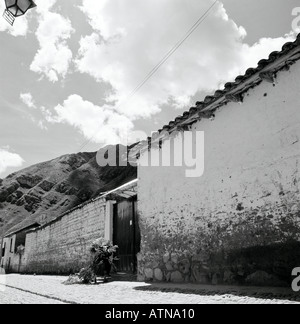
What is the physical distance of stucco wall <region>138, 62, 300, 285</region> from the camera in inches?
209

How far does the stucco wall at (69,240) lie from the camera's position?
39.6 feet

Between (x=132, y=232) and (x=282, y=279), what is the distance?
5621 millimetres

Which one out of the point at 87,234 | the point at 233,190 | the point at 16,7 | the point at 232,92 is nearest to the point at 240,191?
the point at 233,190

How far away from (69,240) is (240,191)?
34.3 feet

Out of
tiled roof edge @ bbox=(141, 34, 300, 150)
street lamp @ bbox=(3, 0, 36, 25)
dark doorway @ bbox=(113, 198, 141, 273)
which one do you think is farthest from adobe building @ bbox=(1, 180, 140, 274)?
street lamp @ bbox=(3, 0, 36, 25)

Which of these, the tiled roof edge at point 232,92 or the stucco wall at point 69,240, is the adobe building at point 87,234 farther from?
the tiled roof edge at point 232,92

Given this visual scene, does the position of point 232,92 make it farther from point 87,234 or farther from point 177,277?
point 87,234

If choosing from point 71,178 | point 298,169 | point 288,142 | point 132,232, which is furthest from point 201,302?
point 71,178

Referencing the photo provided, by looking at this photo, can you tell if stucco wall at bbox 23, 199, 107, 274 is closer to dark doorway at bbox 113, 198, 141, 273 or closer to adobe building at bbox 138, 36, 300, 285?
dark doorway at bbox 113, 198, 141, 273

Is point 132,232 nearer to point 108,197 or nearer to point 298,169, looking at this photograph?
point 108,197

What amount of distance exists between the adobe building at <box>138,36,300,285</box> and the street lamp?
3.64 m

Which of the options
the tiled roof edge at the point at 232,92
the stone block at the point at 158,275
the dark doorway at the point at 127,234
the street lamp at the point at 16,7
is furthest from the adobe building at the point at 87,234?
the street lamp at the point at 16,7

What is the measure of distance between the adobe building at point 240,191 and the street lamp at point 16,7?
364cm
